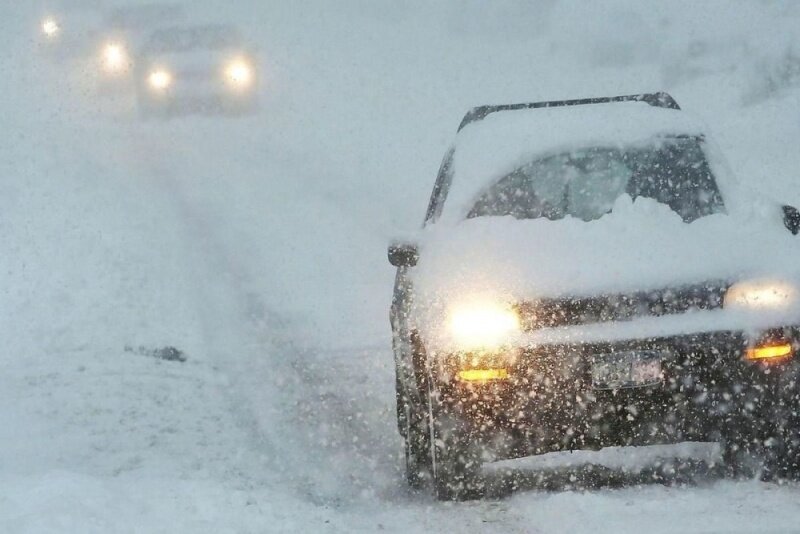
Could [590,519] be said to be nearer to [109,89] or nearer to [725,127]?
[725,127]

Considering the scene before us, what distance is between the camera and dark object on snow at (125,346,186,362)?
26.4ft

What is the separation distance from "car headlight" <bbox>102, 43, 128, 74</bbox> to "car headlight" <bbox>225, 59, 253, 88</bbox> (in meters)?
4.68

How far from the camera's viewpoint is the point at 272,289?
10.7 meters

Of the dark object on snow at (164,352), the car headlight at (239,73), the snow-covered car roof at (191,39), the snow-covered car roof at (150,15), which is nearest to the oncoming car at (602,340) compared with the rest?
the dark object on snow at (164,352)

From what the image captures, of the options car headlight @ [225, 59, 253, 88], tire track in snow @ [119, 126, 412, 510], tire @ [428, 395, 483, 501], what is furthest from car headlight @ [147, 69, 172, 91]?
tire @ [428, 395, 483, 501]

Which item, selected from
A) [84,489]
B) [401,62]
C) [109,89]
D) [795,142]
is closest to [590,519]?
[84,489]

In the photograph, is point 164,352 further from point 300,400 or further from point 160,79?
point 160,79

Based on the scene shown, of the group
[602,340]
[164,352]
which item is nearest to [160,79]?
[164,352]

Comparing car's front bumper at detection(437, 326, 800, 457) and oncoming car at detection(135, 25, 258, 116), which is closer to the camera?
car's front bumper at detection(437, 326, 800, 457)

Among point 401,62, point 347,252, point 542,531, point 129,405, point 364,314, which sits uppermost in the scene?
point 401,62

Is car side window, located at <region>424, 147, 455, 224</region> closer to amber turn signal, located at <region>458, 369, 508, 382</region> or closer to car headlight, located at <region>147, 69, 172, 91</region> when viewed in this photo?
amber turn signal, located at <region>458, 369, 508, 382</region>

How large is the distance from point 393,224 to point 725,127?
28.1 feet

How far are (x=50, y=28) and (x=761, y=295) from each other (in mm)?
28938

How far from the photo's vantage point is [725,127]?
2097cm
